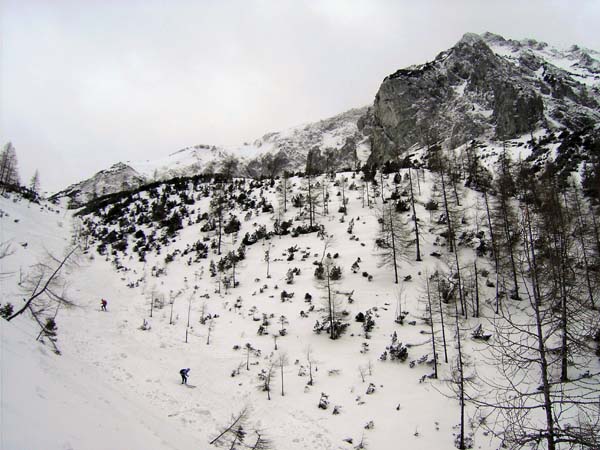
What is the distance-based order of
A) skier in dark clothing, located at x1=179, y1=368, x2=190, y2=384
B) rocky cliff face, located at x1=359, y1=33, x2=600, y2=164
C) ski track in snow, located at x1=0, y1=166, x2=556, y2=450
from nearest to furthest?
1. ski track in snow, located at x1=0, y1=166, x2=556, y2=450
2. skier in dark clothing, located at x1=179, y1=368, x2=190, y2=384
3. rocky cliff face, located at x1=359, y1=33, x2=600, y2=164

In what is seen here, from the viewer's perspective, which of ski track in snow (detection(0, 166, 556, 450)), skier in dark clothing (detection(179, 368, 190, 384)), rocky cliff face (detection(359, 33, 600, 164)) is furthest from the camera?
rocky cliff face (detection(359, 33, 600, 164))

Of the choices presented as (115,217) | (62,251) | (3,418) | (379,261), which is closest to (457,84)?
(379,261)

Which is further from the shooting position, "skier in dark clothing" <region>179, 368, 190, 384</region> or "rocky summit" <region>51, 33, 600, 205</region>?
"rocky summit" <region>51, 33, 600, 205</region>

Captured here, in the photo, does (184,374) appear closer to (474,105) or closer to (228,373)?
(228,373)

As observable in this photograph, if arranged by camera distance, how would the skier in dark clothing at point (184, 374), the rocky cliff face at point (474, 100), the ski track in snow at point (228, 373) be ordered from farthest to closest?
1. the rocky cliff face at point (474, 100)
2. the skier in dark clothing at point (184, 374)
3. the ski track in snow at point (228, 373)

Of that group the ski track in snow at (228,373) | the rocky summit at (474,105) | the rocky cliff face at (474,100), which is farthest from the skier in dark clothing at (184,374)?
the rocky cliff face at (474,100)

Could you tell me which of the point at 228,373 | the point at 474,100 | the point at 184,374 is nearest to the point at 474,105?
the point at 474,100

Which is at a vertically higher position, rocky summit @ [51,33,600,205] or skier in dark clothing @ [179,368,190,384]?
rocky summit @ [51,33,600,205]

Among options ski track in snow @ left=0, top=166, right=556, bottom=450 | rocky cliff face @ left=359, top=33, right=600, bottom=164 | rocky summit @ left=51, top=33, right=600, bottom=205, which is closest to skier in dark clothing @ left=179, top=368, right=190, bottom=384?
ski track in snow @ left=0, top=166, right=556, bottom=450

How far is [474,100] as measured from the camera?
109 meters

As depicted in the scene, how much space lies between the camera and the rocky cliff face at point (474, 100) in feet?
303

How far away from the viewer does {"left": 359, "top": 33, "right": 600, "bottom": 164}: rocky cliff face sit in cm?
9250

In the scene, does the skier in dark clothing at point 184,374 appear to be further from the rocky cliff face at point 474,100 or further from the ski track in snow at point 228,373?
the rocky cliff face at point 474,100

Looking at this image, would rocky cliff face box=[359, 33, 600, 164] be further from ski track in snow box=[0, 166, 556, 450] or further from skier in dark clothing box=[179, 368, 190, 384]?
skier in dark clothing box=[179, 368, 190, 384]
